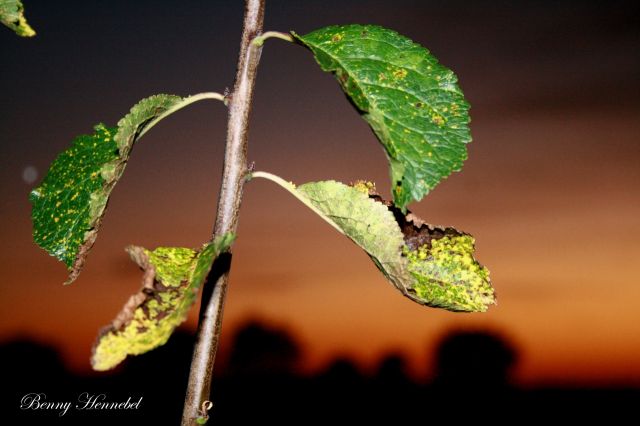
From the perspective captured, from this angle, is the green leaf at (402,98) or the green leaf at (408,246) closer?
the green leaf at (402,98)

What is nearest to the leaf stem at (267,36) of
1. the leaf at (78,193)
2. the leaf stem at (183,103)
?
the leaf stem at (183,103)

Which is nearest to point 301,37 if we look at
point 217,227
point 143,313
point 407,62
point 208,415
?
point 407,62

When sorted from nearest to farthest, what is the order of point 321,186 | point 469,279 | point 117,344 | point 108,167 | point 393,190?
point 117,344, point 393,190, point 108,167, point 321,186, point 469,279

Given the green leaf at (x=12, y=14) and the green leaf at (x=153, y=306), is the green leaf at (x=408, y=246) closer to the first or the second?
the green leaf at (x=153, y=306)

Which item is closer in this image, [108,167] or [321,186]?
[108,167]

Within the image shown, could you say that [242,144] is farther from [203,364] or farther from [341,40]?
[203,364]

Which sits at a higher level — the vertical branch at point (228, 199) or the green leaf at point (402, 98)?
the green leaf at point (402, 98)
